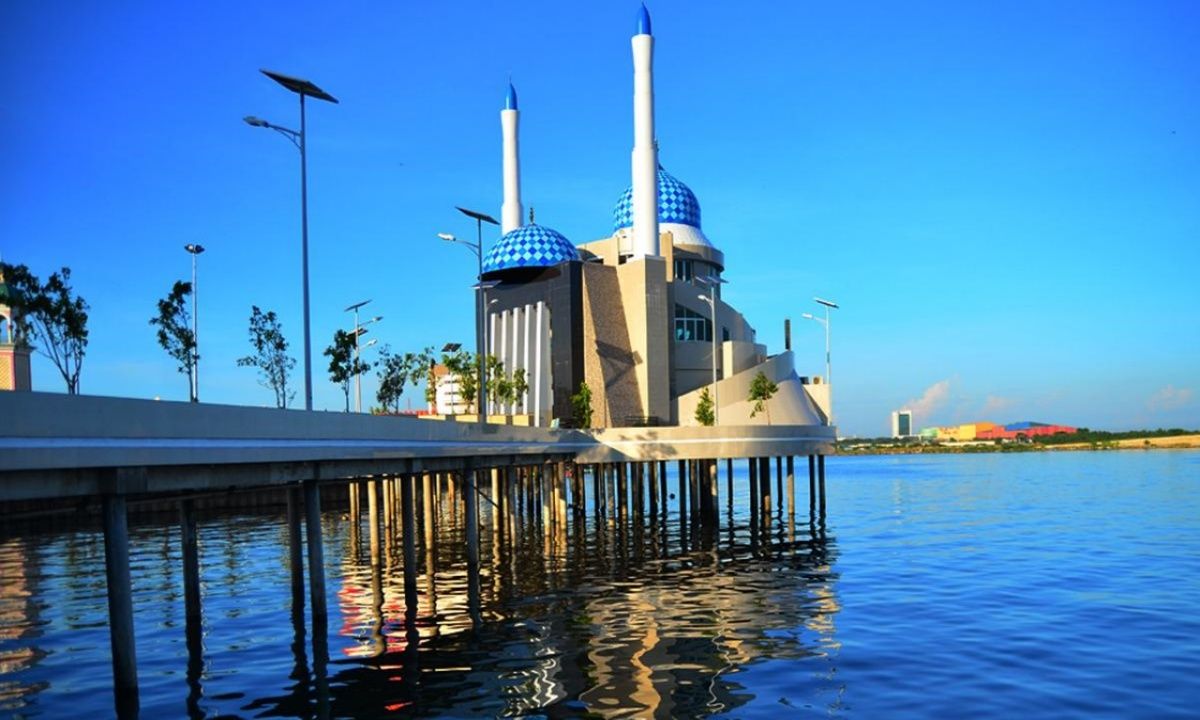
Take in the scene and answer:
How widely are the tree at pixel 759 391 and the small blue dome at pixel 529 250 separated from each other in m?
17.6

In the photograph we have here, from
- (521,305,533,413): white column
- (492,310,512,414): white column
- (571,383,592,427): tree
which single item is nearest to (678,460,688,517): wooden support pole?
(571,383,592,427): tree

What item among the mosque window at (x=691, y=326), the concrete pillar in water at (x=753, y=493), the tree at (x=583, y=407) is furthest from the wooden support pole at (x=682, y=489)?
the mosque window at (x=691, y=326)

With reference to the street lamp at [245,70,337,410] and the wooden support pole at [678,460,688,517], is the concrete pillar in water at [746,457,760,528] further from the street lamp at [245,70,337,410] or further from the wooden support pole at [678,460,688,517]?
the street lamp at [245,70,337,410]

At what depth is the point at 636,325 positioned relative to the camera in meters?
69.5

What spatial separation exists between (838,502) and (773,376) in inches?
468

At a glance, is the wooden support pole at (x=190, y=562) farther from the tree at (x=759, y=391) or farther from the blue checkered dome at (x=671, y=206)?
the blue checkered dome at (x=671, y=206)

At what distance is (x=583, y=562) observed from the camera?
4031 centimetres

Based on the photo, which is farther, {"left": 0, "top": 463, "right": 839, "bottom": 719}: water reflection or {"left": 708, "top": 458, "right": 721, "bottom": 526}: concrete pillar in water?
{"left": 708, "top": 458, "right": 721, "bottom": 526}: concrete pillar in water

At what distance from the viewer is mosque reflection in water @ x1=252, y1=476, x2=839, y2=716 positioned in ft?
64.7

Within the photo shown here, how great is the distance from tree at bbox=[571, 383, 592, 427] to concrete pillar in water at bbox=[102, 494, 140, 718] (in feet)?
158

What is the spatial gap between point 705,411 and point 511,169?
32708mm

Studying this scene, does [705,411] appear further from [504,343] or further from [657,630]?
[657,630]

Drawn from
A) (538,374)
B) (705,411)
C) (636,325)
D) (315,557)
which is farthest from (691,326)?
(315,557)

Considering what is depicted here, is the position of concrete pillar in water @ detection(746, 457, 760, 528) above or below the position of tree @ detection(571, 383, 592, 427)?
below
